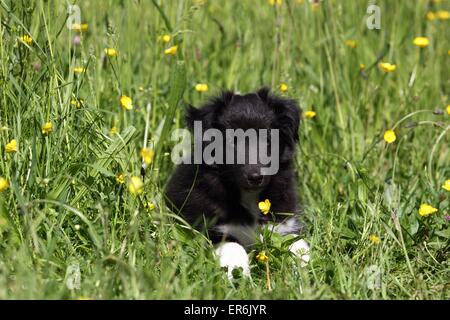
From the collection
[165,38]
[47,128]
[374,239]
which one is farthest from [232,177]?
[165,38]

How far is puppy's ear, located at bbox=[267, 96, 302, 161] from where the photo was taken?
4.07 metres

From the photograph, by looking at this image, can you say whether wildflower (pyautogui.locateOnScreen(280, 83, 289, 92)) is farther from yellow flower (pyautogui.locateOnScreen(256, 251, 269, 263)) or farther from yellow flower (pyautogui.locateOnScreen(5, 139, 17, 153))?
yellow flower (pyautogui.locateOnScreen(5, 139, 17, 153))

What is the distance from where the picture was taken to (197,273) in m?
3.41

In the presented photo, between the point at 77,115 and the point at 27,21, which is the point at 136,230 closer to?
the point at 77,115

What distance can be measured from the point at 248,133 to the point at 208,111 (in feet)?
0.82

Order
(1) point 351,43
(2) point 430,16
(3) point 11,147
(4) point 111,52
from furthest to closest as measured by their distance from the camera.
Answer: (2) point 430,16 → (1) point 351,43 → (4) point 111,52 → (3) point 11,147

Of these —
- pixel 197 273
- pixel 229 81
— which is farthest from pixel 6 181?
pixel 229 81

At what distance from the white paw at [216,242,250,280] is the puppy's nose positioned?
0.32m

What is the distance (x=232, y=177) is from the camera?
3924 millimetres

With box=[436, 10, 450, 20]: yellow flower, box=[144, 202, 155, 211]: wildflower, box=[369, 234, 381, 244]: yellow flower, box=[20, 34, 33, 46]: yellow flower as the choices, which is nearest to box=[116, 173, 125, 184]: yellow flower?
box=[144, 202, 155, 211]: wildflower

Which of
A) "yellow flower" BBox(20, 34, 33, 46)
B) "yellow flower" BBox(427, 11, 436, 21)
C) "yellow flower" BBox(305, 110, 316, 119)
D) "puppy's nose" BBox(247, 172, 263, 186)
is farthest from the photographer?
"yellow flower" BBox(427, 11, 436, 21)

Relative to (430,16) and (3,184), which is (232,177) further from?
(430,16)

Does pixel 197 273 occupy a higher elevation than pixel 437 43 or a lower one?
lower
